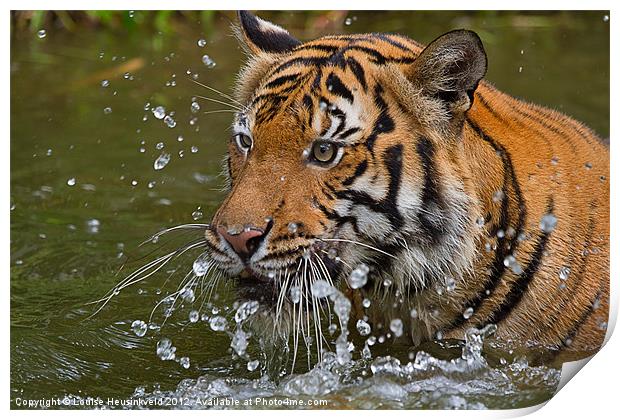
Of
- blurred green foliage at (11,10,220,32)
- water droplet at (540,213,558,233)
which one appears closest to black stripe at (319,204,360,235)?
water droplet at (540,213,558,233)

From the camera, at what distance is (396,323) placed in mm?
2701

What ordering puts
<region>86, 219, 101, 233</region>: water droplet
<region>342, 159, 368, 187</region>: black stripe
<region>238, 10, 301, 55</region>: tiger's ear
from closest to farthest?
<region>342, 159, 368, 187</region>: black stripe, <region>238, 10, 301, 55</region>: tiger's ear, <region>86, 219, 101, 233</region>: water droplet

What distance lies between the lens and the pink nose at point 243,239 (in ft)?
7.79

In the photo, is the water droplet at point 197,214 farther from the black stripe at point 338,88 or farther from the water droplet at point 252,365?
the black stripe at point 338,88

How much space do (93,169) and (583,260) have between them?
94.2 inches

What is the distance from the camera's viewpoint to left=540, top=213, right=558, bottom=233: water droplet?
2654 mm

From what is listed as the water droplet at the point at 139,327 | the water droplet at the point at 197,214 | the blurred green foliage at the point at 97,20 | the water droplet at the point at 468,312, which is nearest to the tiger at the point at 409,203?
the water droplet at the point at 468,312

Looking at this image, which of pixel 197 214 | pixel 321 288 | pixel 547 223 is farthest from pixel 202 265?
pixel 197 214

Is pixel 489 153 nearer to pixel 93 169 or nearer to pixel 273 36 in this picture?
pixel 273 36

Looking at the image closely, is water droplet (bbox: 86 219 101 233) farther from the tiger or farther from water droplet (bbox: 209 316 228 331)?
the tiger

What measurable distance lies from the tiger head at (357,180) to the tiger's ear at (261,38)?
1.04 feet

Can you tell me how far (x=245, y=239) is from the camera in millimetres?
2377

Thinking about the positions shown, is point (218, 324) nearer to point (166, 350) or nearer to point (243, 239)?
point (166, 350)
